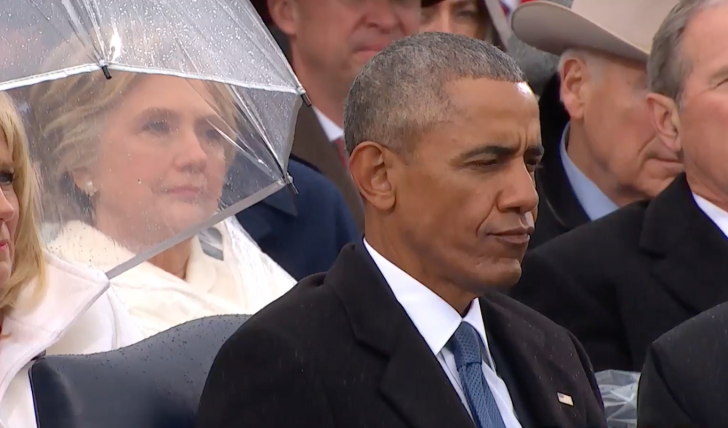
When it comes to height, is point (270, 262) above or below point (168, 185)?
below

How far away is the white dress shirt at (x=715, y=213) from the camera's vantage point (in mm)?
3189

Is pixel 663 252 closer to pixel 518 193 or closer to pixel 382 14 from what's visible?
pixel 518 193

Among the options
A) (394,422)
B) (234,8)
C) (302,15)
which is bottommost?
(302,15)

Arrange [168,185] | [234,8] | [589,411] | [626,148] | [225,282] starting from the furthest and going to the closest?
[626,148]
[225,282]
[168,185]
[234,8]
[589,411]

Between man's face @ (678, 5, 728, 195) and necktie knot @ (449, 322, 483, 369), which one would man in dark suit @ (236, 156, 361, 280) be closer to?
man's face @ (678, 5, 728, 195)

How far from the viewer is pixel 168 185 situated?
3.04m

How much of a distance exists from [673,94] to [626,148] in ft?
2.69

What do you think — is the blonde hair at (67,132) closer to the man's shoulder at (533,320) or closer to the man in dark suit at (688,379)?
the man's shoulder at (533,320)

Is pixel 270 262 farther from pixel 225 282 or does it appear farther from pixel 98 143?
pixel 98 143

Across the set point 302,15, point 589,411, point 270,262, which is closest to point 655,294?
point 589,411

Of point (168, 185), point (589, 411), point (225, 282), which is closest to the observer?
point (589, 411)

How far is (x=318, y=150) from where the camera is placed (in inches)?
164

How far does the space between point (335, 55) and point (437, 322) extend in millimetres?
2008

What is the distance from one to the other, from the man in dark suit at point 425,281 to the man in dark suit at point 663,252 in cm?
71
